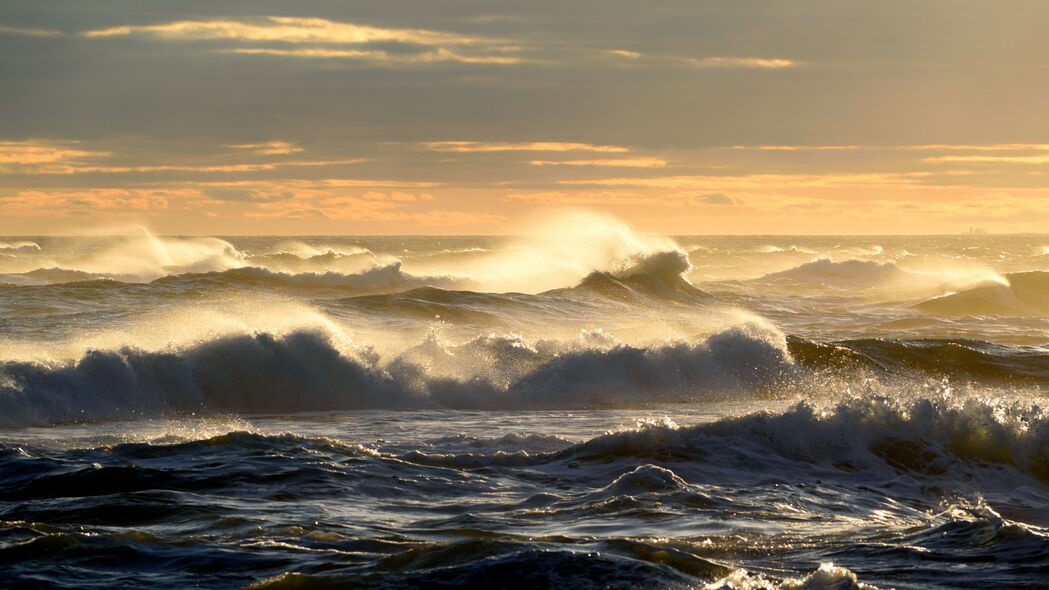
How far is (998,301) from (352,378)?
102 ft

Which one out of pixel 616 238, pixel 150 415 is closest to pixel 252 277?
pixel 616 238

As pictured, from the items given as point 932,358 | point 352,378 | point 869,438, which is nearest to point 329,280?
point 352,378

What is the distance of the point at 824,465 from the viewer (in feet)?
40.9

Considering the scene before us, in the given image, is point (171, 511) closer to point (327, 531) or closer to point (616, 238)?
point (327, 531)

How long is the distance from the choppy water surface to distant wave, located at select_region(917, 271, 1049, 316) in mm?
9497

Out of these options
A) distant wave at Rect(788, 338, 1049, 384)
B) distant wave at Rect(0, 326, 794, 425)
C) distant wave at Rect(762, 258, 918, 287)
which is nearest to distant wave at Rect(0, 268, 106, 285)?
distant wave at Rect(0, 326, 794, 425)

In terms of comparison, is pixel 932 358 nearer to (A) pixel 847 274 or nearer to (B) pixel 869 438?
(B) pixel 869 438

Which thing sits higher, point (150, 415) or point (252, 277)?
point (252, 277)

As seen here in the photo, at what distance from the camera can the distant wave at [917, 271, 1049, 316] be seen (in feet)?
132

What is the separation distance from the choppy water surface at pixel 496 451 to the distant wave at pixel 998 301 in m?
9.50

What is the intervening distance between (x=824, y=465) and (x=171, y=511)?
697 cm

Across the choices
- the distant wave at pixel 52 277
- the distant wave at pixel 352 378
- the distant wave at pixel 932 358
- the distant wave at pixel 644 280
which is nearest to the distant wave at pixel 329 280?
the distant wave at pixel 644 280

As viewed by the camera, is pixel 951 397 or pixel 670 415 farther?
pixel 670 415

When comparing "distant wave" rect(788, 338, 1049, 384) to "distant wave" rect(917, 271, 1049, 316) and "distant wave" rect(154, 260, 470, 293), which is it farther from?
"distant wave" rect(154, 260, 470, 293)
